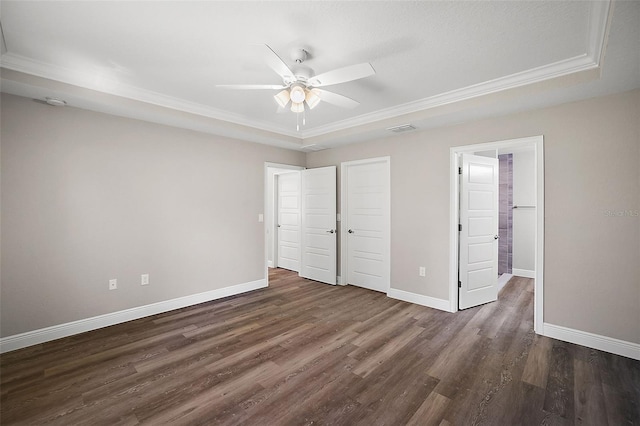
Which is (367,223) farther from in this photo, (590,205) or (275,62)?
(275,62)

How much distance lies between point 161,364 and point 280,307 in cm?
165

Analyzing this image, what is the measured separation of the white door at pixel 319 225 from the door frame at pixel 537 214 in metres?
1.97

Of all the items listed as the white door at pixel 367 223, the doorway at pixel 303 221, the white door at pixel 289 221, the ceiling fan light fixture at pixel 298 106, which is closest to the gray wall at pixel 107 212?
the doorway at pixel 303 221

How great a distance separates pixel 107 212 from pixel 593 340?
534cm

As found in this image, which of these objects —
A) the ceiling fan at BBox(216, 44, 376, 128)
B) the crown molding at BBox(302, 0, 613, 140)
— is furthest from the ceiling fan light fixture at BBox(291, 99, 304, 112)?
the crown molding at BBox(302, 0, 613, 140)

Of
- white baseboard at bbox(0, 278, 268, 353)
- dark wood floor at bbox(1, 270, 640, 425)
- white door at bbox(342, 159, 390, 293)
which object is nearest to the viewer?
dark wood floor at bbox(1, 270, 640, 425)

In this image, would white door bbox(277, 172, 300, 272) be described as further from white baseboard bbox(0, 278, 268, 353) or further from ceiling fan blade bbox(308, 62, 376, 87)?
ceiling fan blade bbox(308, 62, 376, 87)

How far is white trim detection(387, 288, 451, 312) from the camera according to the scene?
3.81 m

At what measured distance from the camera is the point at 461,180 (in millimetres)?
3785

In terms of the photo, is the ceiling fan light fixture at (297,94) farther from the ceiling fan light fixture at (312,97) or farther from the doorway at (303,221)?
the doorway at (303,221)

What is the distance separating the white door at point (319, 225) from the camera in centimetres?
506

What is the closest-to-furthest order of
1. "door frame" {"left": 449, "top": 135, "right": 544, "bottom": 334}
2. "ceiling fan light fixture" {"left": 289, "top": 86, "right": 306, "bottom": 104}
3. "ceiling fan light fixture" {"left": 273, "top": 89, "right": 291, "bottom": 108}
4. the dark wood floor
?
the dark wood floor
"ceiling fan light fixture" {"left": 289, "top": 86, "right": 306, "bottom": 104}
"ceiling fan light fixture" {"left": 273, "top": 89, "right": 291, "bottom": 108}
"door frame" {"left": 449, "top": 135, "right": 544, "bottom": 334}

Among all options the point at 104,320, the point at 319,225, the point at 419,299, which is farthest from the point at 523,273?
the point at 104,320

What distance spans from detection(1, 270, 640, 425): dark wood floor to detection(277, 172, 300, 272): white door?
8.25 ft
